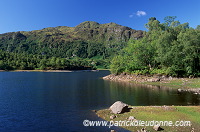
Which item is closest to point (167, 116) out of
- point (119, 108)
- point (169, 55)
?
point (119, 108)

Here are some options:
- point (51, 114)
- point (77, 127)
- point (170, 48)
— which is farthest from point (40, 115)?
point (170, 48)

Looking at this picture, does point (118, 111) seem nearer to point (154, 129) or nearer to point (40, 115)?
point (154, 129)

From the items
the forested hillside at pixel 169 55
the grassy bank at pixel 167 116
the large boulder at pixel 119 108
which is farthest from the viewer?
the forested hillside at pixel 169 55

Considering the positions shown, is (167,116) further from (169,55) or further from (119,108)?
(169,55)

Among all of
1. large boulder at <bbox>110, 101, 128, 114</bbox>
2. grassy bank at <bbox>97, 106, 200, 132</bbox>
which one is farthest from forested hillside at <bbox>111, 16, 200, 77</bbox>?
large boulder at <bbox>110, 101, 128, 114</bbox>

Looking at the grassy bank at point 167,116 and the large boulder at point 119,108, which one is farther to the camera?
the large boulder at point 119,108

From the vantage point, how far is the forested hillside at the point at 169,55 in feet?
259

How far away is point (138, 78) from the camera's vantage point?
90375 mm

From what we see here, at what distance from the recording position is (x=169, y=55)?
82.5 metres

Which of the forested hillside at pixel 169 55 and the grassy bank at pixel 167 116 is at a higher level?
the forested hillside at pixel 169 55

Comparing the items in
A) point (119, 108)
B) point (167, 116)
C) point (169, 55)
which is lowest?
point (167, 116)


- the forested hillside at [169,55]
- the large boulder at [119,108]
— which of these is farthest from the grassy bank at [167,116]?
the forested hillside at [169,55]

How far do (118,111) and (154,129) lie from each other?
27.5 ft

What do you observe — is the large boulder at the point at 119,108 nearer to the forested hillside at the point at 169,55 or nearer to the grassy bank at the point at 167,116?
the grassy bank at the point at 167,116
